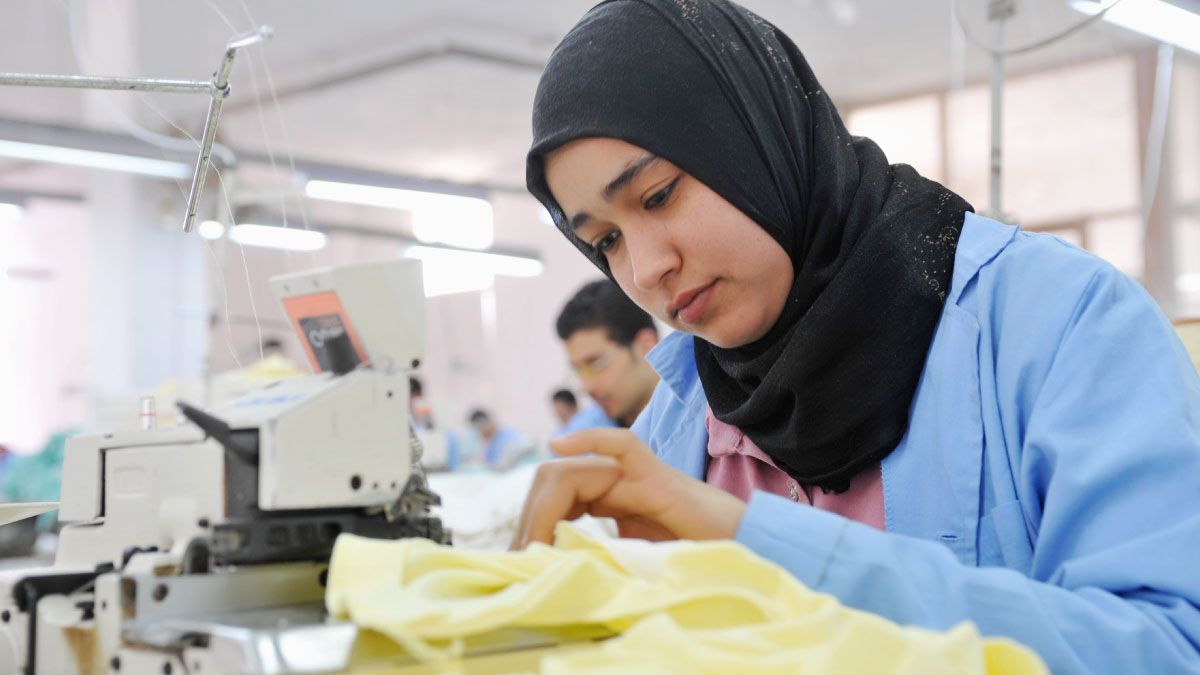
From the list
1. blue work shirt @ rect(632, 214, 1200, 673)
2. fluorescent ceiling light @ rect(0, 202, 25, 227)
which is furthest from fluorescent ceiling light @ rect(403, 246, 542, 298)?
blue work shirt @ rect(632, 214, 1200, 673)

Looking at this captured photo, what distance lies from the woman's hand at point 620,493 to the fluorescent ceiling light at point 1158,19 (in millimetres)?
1439

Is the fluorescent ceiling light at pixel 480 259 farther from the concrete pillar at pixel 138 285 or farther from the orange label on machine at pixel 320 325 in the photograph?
the orange label on machine at pixel 320 325

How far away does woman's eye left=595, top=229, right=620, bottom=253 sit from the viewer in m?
1.13

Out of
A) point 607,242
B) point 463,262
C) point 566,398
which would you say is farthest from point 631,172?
point 463,262

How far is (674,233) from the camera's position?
1.06 m

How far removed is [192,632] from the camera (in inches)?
29.1

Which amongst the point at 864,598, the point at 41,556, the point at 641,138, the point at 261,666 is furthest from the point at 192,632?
the point at 41,556

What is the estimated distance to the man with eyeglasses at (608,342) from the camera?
11.1 feet

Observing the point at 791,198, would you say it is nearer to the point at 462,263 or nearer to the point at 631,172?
the point at 631,172

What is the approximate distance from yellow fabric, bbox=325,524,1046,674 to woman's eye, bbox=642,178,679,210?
397mm

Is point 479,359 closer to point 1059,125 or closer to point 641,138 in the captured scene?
point 1059,125

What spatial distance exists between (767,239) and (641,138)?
0.60 ft

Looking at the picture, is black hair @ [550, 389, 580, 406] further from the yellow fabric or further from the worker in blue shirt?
the yellow fabric

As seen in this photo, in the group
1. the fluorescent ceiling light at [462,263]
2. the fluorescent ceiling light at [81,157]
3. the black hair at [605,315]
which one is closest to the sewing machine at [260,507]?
the black hair at [605,315]
